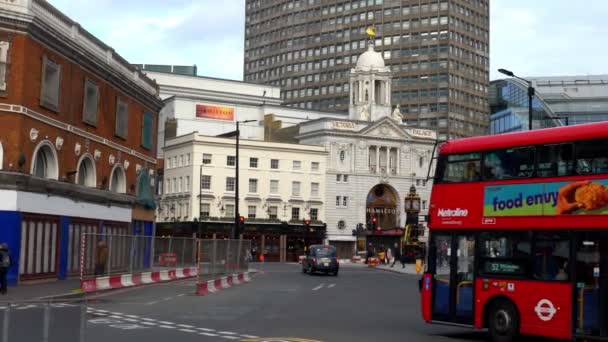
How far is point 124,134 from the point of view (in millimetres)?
45625

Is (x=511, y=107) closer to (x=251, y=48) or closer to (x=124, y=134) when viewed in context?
(x=251, y=48)

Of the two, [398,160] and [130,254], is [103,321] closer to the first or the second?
[130,254]

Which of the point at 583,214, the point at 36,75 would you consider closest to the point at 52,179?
the point at 36,75

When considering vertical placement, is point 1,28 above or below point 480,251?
above

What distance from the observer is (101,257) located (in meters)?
29.6

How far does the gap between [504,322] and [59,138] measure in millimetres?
24019

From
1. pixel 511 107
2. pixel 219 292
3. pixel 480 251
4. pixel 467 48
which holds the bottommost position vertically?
pixel 219 292

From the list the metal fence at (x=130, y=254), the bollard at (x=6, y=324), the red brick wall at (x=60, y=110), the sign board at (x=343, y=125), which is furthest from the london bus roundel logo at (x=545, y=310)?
the sign board at (x=343, y=125)

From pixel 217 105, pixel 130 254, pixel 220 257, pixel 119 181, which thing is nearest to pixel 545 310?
pixel 130 254

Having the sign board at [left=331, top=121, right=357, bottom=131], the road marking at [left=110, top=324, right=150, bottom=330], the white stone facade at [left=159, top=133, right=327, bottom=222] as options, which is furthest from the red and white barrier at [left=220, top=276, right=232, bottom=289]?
the sign board at [left=331, top=121, right=357, bottom=131]

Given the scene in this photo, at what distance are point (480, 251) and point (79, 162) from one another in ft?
82.9

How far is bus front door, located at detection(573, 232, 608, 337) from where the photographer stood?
15062 millimetres

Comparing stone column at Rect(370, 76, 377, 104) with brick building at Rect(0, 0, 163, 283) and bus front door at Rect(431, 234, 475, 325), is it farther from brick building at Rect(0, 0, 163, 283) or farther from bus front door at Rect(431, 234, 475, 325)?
bus front door at Rect(431, 234, 475, 325)

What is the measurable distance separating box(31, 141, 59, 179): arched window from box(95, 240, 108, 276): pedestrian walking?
20.1 feet
